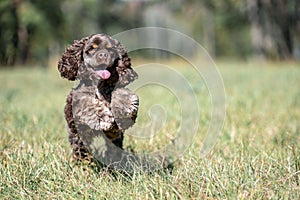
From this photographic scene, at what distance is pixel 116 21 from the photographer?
170 ft

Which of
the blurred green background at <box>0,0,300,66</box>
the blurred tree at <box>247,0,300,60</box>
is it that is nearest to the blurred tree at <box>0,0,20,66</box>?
the blurred green background at <box>0,0,300,66</box>

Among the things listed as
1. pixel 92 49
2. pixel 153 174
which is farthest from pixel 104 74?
pixel 153 174

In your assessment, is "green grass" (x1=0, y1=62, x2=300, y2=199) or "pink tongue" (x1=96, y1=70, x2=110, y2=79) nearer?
"green grass" (x1=0, y1=62, x2=300, y2=199)

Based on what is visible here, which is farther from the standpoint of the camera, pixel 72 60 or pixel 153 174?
pixel 72 60

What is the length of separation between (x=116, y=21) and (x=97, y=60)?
163 ft

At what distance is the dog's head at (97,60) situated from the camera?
10.1 feet

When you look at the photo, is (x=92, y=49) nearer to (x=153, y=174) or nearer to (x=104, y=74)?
(x=104, y=74)

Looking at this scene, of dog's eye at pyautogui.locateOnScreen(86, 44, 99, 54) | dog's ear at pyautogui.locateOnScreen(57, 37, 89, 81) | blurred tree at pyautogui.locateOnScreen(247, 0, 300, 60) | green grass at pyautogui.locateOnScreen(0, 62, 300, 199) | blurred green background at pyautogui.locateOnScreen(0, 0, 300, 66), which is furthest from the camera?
blurred tree at pyautogui.locateOnScreen(247, 0, 300, 60)

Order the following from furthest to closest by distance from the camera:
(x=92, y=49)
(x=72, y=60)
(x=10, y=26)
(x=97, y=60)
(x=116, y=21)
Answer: (x=116, y=21) < (x=10, y=26) < (x=72, y=60) < (x=92, y=49) < (x=97, y=60)

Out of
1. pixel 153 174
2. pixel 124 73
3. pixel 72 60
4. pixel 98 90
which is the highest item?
pixel 72 60

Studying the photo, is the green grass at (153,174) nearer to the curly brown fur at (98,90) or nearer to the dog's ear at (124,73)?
the curly brown fur at (98,90)

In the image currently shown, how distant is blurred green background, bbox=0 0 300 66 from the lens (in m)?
25.9

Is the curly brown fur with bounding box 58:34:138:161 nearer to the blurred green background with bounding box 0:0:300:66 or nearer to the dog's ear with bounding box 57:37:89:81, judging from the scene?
the dog's ear with bounding box 57:37:89:81

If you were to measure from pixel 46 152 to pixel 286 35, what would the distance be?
2912 cm
